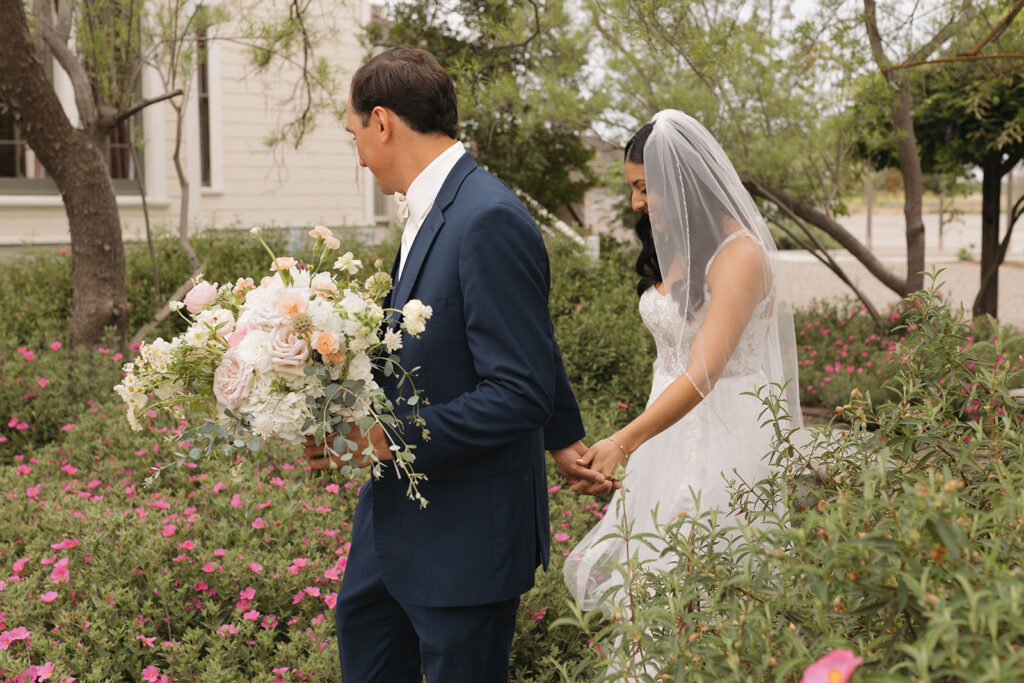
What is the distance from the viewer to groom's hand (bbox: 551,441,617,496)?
2516mm

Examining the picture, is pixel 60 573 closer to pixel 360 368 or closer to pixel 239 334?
pixel 239 334

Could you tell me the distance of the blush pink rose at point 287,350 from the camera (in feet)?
5.92

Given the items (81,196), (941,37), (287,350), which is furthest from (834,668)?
(81,196)

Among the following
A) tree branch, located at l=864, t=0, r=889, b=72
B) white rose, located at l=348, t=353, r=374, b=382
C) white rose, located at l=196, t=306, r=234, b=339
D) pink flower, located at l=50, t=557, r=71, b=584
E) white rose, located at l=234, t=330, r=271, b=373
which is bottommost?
pink flower, located at l=50, t=557, r=71, b=584

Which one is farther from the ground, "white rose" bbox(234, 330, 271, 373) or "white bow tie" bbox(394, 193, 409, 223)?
"white bow tie" bbox(394, 193, 409, 223)

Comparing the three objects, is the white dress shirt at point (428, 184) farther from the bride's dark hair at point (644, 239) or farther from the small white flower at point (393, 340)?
the bride's dark hair at point (644, 239)

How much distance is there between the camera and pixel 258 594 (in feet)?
12.0

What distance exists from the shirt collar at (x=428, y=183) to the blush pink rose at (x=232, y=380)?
574mm

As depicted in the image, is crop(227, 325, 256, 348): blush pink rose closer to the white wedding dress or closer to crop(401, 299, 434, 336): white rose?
crop(401, 299, 434, 336): white rose

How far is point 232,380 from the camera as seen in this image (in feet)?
6.08

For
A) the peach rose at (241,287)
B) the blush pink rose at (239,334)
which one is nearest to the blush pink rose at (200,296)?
the peach rose at (241,287)

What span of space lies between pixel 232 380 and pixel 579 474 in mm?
1025

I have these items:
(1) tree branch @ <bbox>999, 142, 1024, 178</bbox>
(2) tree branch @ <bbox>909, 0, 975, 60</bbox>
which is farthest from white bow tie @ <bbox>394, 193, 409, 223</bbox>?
(1) tree branch @ <bbox>999, 142, 1024, 178</bbox>

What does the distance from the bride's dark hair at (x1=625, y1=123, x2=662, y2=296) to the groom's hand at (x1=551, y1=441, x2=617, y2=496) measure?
97 cm
